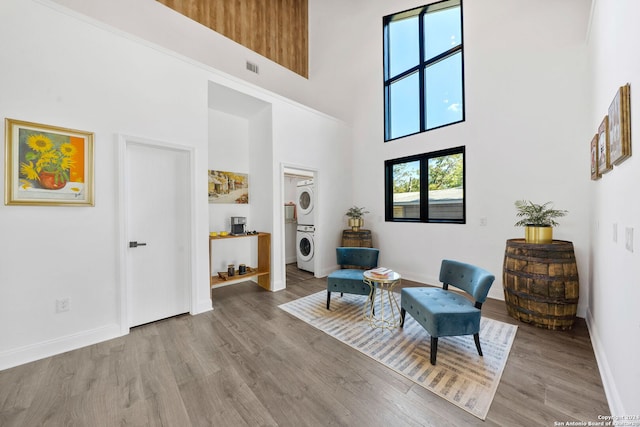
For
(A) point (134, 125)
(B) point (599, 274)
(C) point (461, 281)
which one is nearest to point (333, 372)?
(C) point (461, 281)

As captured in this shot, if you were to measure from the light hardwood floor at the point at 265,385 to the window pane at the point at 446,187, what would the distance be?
1.85m

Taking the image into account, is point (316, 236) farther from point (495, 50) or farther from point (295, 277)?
point (495, 50)

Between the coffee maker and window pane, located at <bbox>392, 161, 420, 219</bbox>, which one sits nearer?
the coffee maker

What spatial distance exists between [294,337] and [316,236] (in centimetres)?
231

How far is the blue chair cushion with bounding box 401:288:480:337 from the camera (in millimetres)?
1967

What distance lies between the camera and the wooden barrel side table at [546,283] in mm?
2365

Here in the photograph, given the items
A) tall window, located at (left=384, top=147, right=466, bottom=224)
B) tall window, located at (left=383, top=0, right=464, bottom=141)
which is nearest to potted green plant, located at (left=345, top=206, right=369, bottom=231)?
tall window, located at (left=384, top=147, right=466, bottom=224)

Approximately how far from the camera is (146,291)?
8.95ft

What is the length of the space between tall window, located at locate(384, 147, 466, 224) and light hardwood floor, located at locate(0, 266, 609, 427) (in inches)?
75.9

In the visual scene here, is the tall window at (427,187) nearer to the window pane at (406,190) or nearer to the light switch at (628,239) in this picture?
the window pane at (406,190)

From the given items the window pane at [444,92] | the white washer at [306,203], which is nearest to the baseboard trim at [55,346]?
the white washer at [306,203]

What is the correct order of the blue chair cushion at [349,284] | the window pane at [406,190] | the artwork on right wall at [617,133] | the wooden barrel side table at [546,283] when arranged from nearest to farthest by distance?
1. the artwork on right wall at [617,133]
2. the wooden barrel side table at [546,283]
3. the blue chair cushion at [349,284]
4. the window pane at [406,190]

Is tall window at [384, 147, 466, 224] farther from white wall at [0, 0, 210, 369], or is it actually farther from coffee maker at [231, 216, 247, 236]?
white wall at [0, 0, 210, 369]

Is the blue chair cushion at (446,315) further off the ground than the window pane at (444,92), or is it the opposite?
the window pane at (444,92)
